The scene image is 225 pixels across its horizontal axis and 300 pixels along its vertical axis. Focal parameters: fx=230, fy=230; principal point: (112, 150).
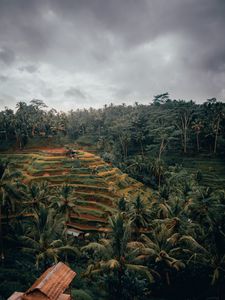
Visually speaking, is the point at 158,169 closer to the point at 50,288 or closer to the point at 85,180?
the point at 85,180

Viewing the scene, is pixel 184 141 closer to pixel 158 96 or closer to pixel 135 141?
pixel 135 141

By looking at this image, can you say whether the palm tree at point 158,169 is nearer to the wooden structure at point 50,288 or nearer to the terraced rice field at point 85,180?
the terraced rice field at point 85,180

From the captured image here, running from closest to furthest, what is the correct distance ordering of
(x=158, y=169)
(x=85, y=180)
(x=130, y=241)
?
(x=130, y=241) < (x=85, y=180) < (x=158, y=169)

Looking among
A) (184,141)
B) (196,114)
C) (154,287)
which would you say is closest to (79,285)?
(154,287)

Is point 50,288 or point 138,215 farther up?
point 50,288

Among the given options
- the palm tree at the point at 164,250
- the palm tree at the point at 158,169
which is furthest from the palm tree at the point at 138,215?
the palm tree at the point at 158,169

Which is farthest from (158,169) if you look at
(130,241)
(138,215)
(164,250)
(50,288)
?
(50,288)
